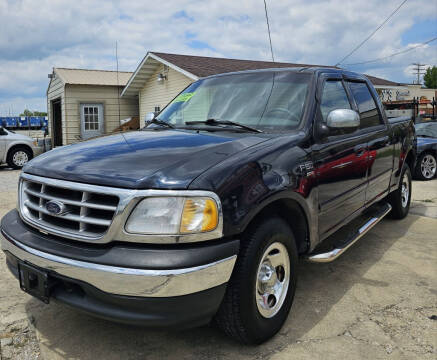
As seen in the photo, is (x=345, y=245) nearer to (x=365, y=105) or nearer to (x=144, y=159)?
(x=365, y=105)

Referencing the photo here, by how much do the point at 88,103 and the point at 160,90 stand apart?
11.6ft

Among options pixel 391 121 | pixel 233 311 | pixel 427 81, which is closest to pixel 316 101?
pixel 233 311

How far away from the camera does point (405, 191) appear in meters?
5.70

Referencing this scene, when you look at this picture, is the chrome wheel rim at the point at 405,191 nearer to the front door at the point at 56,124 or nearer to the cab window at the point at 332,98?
the cab window at the point at 332,98

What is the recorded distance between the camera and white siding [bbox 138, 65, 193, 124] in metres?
15.1

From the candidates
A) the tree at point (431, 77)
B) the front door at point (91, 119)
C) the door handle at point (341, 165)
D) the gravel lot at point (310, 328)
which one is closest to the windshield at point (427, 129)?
the gravel lot at point (310, 328)

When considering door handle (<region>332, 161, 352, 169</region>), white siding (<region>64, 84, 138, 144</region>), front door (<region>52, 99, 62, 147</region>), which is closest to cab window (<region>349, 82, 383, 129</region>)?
door handle (<region>332, 161, 352, 169</region>)

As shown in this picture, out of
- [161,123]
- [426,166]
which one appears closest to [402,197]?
[161,123]

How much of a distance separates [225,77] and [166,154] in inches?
67.7

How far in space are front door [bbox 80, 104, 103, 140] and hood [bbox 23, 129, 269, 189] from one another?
51.8 ft

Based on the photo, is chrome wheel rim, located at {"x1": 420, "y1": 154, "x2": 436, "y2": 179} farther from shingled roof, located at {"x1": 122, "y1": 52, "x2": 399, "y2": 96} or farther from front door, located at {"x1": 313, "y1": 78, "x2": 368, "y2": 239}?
front door, located at {"x1": 313, "y1": 78, "x2": 368, "y2": 239}

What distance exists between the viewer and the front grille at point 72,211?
2141mm

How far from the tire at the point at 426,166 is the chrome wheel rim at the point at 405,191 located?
4194 millimetres

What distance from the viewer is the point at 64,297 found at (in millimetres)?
2221
